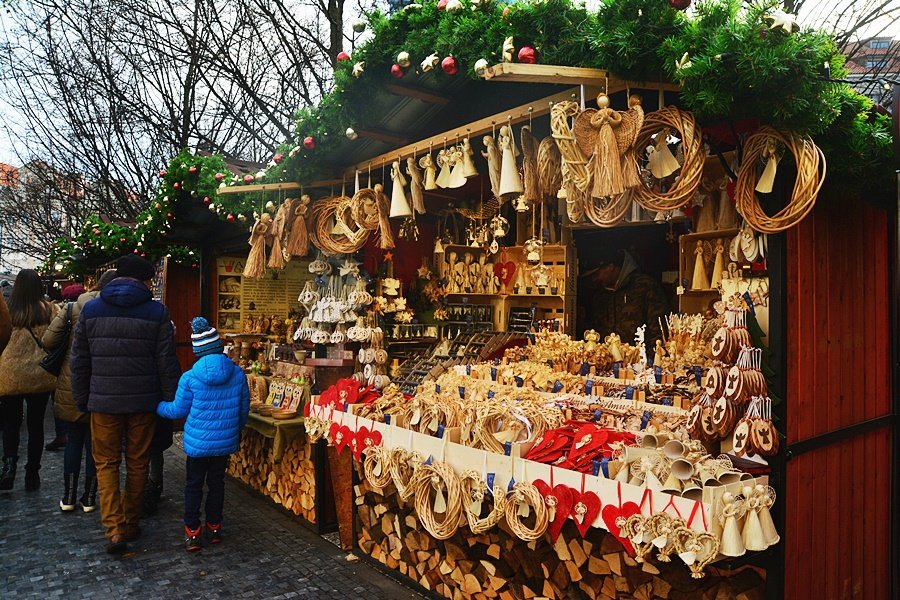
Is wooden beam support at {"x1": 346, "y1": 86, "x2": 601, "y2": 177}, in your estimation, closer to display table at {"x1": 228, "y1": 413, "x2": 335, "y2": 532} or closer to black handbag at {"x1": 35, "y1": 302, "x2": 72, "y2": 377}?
display table at {"x1": 228, "y1": 413, "x2": 335, "y2": 532}

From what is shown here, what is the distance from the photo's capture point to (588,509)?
2.85 metres

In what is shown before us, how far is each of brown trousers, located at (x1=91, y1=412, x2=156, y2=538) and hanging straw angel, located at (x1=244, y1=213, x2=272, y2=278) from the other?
1670 mm

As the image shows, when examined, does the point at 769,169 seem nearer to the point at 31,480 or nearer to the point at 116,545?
the point at 116,545

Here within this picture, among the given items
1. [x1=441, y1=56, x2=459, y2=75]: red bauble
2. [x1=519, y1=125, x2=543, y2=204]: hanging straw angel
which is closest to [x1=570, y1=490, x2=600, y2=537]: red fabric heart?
[x1=519, y1=125, x2=543, y2=204]: hanging straw angel

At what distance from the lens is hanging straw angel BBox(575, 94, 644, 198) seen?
2.88 m

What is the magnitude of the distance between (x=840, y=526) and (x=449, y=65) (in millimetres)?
3192

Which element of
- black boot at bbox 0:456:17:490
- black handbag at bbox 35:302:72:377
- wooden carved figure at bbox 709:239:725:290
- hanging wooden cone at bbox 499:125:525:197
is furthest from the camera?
black boot at bbox 0:456:17:490

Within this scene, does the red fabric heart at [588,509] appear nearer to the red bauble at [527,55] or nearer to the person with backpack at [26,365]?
the red bauble at [527,55]

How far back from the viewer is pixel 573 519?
2.96 meters

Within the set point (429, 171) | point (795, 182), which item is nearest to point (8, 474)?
point (429, 171)

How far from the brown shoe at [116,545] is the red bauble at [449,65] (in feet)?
13.2

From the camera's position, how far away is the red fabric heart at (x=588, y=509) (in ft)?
9.26

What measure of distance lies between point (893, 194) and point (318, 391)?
14.6ft

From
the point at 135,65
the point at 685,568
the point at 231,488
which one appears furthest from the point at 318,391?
the point at 135,65
